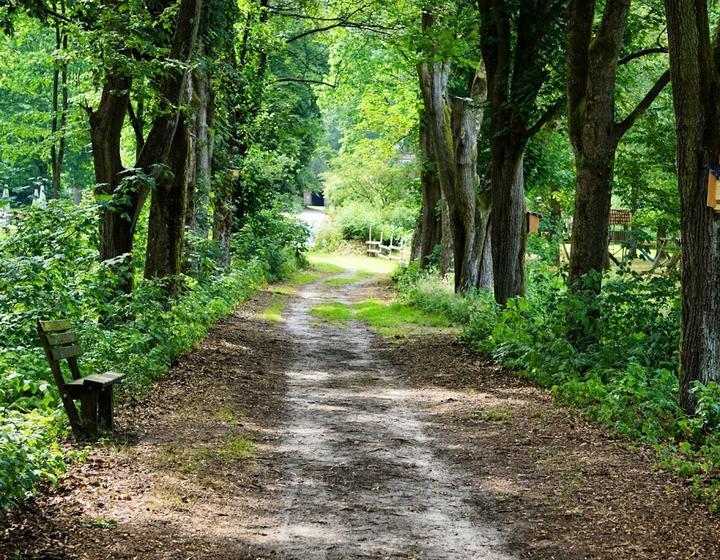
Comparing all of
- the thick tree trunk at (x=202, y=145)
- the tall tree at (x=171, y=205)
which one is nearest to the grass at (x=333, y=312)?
the thick tree trunk at (x=202, y=145)

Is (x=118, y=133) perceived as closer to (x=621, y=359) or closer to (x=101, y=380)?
(x=101, y=380)

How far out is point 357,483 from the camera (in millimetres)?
7754

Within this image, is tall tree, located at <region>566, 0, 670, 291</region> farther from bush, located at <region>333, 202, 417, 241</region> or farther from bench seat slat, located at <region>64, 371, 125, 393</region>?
bush, located at <region>333, 202, 417, 241</region>

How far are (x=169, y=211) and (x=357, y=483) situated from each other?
29.2 ft

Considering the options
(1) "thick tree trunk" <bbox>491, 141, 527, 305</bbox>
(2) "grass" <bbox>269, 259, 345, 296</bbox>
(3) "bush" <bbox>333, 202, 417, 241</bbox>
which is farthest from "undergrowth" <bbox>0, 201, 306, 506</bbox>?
(3) "bush" <bbox>333, 202, 417, 241</bbox>

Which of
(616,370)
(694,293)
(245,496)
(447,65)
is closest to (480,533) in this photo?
(245,496)

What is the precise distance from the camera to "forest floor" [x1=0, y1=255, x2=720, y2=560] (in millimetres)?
6062

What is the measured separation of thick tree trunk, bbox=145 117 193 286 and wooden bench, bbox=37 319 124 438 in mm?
7082

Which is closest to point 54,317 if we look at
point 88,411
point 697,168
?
Result: point 88,411

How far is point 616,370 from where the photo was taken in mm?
10914

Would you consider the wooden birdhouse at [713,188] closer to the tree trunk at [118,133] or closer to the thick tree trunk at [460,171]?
the tree trunk at [118,133]

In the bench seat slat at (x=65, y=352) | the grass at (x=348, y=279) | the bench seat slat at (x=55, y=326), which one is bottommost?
the grass at (x=348, y=279)

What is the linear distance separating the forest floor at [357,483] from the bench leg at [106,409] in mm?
206

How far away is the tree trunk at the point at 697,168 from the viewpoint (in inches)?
336
